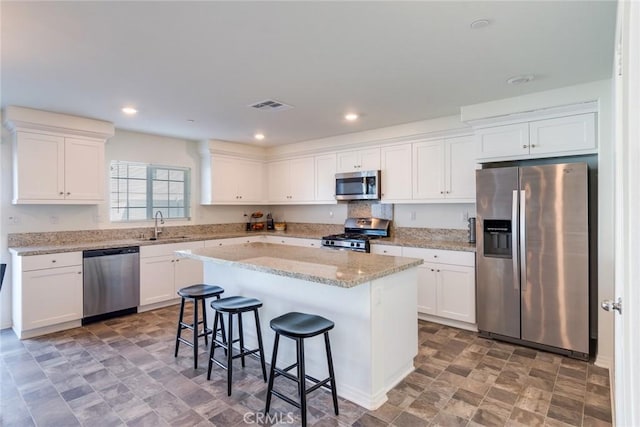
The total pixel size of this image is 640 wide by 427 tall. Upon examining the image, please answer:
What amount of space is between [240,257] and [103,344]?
1859mm

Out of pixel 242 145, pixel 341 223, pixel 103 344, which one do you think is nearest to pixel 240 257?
pixel 103 344

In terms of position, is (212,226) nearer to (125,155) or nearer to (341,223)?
(125,155)

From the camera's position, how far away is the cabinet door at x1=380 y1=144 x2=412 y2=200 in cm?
453

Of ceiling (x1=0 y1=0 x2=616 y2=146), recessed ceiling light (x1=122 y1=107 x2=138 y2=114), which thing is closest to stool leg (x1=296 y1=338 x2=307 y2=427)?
ceiling (x1=0 y1=0 x2=616 y2=146)

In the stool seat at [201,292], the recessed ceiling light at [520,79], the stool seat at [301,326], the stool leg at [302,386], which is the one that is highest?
the recessed ceiling light at [520,79]

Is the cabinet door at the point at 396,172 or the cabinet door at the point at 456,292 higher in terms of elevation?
the cabinet door at the point at 396,172

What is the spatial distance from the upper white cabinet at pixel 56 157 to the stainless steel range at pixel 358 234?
3049mm

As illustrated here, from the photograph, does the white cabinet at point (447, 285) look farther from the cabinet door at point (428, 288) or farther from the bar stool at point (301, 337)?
the bar stool at point (301, 337)

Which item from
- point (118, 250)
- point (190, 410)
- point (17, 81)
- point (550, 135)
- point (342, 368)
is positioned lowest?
point (190, 410)

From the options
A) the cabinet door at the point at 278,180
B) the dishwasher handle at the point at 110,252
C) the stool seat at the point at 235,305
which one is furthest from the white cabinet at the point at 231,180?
the stool seat at the point at 235,305

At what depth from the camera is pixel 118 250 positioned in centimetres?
423

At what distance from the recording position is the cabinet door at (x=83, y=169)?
404cm

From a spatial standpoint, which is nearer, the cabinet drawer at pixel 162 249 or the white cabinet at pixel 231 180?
the cabinet drawer at pixel 162 249

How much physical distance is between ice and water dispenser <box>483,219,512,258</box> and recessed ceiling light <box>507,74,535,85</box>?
128 cm
